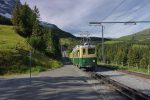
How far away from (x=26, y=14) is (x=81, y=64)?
177 feet

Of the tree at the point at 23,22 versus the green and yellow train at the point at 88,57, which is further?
the tree at the point at 23,22

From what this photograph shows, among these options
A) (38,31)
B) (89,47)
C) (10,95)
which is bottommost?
(10,95)

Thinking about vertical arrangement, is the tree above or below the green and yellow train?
above

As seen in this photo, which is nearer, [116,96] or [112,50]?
[116,96]

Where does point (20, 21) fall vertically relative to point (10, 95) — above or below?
above

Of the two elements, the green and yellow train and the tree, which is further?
the tree

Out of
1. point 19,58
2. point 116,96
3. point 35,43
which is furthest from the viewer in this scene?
point 35,43

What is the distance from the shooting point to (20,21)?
92.1m

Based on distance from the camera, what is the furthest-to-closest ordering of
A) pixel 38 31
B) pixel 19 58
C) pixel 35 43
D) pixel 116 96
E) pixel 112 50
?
pixel 112 50
pixel 38 31
pixel 35 43
pixel 19 58
pixel 116 96

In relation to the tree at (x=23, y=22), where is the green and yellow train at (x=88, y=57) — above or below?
Result: below

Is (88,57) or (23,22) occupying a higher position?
(23,22)

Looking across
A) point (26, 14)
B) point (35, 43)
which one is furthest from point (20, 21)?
point (35, 43)

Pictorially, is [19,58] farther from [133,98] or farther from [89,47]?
[133,98]

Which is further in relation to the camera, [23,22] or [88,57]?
[23,22]
